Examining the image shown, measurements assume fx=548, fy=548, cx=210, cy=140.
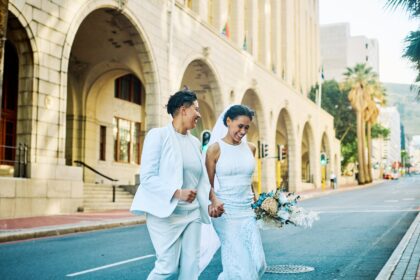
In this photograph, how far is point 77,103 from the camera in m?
27.6

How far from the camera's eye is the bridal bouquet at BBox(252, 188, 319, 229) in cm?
530

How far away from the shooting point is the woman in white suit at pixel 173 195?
390 cm

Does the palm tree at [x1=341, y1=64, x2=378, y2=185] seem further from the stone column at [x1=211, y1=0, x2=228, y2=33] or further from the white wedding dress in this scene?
the white wedding dress

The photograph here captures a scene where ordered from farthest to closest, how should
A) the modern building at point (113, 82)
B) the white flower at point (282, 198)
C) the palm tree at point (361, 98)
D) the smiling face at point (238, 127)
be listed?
1. the palm tree at point (361, 98)
2. the modern building at point (113, 82)
3. the white flower at point (282, 198)
4. the smiling face at point (238, 127)

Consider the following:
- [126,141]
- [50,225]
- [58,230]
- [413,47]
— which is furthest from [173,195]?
[126,141]

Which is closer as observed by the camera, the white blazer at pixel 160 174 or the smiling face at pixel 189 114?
the white blazer at pixel 160 174

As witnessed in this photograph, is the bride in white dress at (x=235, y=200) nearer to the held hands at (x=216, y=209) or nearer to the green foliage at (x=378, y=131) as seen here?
the held hands at (x=216, y=209)

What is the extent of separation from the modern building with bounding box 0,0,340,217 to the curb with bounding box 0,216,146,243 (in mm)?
2536

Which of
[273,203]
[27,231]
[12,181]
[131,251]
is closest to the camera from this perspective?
[273,203]

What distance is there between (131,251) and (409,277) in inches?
205

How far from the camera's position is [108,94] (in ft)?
96.3

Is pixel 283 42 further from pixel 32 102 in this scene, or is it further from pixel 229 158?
pixel 229 158

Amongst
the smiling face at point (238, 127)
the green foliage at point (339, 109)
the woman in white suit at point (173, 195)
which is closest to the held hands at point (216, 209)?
the woman in white suit at point (173, 195)

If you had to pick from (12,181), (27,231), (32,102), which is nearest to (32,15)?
(32,102)
